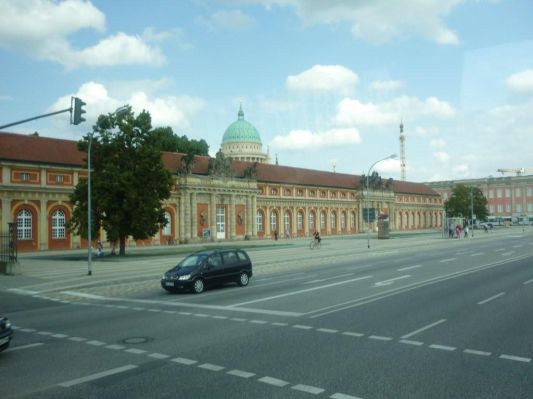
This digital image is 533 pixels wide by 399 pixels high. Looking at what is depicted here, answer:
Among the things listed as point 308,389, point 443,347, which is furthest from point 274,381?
point 443,347

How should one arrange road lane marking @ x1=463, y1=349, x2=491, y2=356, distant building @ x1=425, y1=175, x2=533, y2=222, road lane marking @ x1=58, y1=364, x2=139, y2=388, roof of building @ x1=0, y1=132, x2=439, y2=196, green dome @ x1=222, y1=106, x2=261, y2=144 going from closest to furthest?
road lane marking @ x1=58, y1=364, x2=139, y2=388
road lane marking @ x1=463, y1=349, x2=491, y2=356
roof of building @ x1=0, y1=132, x2=439, y2=196
green dome @ x1=222, y1=106, x2=261, y2=144
distant building @ x1=425, y1=175, x2=533, y2=222

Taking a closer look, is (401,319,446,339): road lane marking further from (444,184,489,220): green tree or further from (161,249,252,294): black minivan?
(444,184,489,220): green tree

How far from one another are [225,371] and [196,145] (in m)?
83.8

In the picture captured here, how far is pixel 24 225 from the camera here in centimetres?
5078

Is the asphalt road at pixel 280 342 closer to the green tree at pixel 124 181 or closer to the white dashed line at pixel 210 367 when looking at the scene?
the white dashed line at pixel 210 367

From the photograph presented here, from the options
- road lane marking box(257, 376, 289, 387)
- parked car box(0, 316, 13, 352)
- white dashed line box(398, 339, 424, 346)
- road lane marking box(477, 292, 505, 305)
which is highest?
parked car box(0, 316, 13, 352)

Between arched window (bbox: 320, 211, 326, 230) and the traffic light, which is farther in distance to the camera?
arched window (bbox: 320, 211, 326, 230)

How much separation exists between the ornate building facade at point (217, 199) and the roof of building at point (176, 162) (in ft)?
0.38

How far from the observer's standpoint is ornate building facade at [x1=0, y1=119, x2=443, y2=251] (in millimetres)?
51125

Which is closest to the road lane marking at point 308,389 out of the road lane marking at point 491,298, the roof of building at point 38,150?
the road lane marking at point 491,298

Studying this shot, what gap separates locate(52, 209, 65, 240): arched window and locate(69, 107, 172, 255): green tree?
1456 centimetres

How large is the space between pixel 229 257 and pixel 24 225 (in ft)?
124

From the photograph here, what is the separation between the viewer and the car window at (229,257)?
20297mm

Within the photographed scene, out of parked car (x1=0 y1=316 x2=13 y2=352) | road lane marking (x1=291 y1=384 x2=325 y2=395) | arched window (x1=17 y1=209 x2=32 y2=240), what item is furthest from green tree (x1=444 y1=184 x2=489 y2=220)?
parked car (x1=0 y1=316 x2=13 y2=352)
